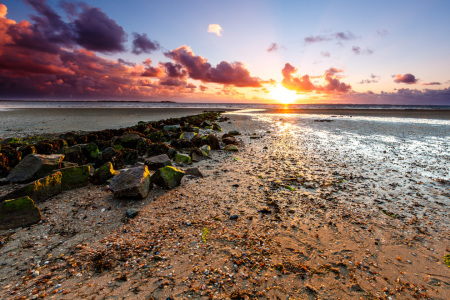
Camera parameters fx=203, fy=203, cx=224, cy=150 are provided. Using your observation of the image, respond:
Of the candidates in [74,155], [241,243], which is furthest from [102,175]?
[241,243]

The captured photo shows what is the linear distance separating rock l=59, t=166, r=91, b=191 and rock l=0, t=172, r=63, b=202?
128 mm

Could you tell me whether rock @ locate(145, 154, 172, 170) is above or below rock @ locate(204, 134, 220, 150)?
below

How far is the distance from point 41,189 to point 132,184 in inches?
78.0

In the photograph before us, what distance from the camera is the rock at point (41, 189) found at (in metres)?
4.36

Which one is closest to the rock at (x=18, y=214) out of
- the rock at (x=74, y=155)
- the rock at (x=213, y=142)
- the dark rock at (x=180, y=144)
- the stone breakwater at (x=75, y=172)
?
the stone breakwater at (x=75, y=172)

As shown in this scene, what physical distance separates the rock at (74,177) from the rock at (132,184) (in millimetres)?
1096

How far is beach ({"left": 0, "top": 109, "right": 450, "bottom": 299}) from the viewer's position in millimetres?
2641

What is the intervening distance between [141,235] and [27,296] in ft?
4.89

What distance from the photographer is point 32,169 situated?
557 cm

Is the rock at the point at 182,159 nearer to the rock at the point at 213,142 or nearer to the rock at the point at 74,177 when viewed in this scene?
the rock at the point at 213,142

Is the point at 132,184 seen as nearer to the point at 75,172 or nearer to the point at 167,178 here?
the point at 167,178

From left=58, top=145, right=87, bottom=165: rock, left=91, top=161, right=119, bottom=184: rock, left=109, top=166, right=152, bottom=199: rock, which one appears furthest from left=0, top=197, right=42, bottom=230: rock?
left=58, top=145, right=87, bottom=165: rock

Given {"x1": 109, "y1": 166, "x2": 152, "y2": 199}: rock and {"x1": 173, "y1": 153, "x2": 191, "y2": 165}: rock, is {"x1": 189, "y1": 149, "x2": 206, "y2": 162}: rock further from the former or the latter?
{"x1": 109, "y1": 166, "x2": 152, "y2": 199}: rock

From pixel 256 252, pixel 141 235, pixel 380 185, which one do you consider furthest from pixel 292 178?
pixel 141 235
